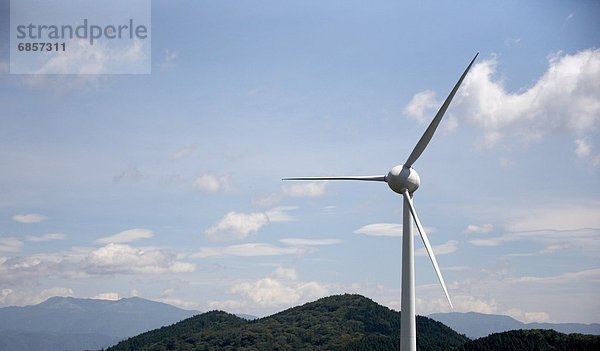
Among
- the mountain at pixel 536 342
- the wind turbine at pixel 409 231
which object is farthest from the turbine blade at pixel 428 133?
the mountain at pixel 536 342

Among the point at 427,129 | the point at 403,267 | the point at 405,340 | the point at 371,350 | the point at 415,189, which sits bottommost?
the point at 371,350

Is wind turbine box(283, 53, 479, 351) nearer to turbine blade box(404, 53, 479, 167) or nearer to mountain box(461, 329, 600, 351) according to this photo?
turbine blade box(404, 53, 479, 167)

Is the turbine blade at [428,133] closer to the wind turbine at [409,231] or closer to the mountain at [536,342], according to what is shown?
the wind turbine at [409,231]

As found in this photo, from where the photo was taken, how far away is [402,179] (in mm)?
46312

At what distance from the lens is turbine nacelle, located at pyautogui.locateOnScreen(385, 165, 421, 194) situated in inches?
1822

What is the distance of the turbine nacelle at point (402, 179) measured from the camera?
46.3 m

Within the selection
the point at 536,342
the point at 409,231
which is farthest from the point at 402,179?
the point at 536,342

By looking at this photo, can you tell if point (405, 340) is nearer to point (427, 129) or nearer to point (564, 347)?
point (427, 129)

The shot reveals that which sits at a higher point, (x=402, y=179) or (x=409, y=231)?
(x=402, y=179)

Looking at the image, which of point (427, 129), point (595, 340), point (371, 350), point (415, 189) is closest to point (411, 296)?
point (415, 189)

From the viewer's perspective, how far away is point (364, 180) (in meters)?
51.4

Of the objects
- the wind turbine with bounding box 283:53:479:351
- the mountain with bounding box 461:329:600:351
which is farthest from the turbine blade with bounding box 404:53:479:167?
the mountain with bounding box 461:329:600:351

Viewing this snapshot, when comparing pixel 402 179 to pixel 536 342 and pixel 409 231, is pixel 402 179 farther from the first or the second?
pixel 536 342

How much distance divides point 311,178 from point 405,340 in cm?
1484
